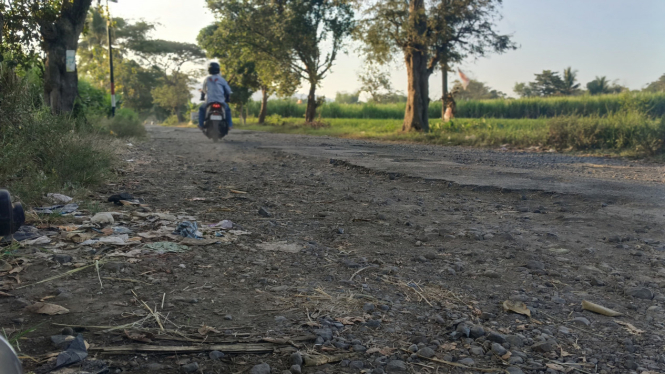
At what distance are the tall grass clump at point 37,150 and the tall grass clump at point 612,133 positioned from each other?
29.8ft

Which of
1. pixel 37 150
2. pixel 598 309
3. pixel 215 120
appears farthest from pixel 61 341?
pixel 215 120

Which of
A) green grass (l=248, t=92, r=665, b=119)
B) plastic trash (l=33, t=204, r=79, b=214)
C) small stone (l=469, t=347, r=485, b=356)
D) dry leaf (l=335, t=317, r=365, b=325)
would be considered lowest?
small stone (l=469, t=347, r=485, b=356)

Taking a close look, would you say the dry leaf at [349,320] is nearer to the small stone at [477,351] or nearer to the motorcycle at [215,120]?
the small stone at [477,351]

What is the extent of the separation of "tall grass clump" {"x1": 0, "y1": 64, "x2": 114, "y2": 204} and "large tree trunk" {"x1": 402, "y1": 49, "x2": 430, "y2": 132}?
12.4m

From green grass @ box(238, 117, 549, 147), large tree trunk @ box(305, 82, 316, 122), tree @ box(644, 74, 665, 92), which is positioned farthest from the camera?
tree @ box(644, 74, 665, 92)

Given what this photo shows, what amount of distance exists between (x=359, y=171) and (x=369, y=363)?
16.5ft

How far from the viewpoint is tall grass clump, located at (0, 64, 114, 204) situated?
415 centimetres

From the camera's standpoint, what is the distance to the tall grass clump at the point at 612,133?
31.3 ft

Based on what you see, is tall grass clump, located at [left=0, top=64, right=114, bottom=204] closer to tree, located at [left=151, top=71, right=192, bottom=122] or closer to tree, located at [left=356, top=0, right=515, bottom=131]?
tree, located at [left=356, top=0, right=515, bottom=131]

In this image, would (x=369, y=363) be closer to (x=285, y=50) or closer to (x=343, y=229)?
(x=343, y=229)

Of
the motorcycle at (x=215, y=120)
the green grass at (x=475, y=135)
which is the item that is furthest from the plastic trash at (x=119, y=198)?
the green grass at (x=475, y=135)

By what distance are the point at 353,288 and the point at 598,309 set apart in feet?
3.54

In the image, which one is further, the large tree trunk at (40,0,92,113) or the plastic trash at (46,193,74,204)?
the large tree trunk at (40,0,92,113)

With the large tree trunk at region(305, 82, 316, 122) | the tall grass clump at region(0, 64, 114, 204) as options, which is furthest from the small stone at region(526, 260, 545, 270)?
the large tree trunk at region(305, 82, 316, 122)
